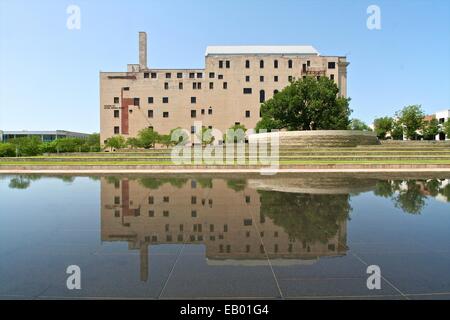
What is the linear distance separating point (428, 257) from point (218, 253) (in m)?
3.45

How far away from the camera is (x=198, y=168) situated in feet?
66.3

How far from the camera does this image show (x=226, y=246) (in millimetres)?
5211

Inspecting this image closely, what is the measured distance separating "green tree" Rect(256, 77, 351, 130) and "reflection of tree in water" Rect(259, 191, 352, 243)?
3334 centimetres

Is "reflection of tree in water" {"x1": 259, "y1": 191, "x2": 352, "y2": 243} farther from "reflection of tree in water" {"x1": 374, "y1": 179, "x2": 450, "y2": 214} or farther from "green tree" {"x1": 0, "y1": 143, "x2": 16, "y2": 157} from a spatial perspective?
"green tree" {"x1": 0, "y1": 143, "x2": 16, "y2": 157}

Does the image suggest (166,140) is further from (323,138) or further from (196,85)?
(323,138)

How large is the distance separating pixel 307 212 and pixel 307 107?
122 feet

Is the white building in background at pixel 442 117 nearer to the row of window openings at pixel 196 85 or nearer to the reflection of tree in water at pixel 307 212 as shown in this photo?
the row of window openings at pixel 196 85

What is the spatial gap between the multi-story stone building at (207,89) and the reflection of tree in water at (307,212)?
163ft

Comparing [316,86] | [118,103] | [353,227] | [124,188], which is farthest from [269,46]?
[353,227]

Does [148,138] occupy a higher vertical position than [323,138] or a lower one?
Result: higher

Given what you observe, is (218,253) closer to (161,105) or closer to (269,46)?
(161,105)

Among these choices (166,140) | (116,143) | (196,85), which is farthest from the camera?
(196,85)

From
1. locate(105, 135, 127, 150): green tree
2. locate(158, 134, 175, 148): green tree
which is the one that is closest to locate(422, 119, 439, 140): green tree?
locate(158, 134, 175, 148): green tree

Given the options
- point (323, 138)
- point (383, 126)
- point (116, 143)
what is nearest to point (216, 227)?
point (323, 138)
